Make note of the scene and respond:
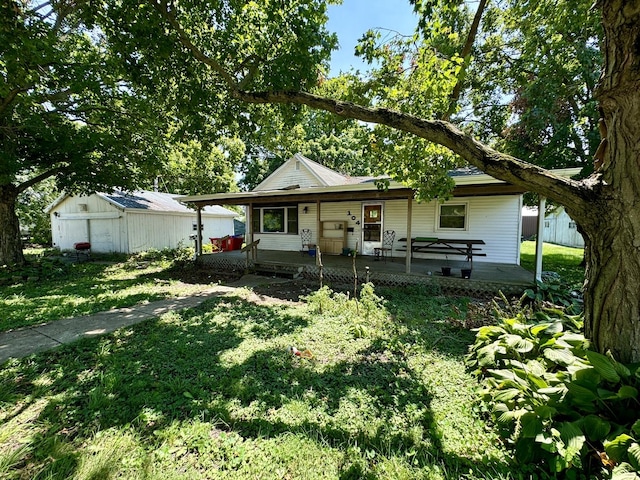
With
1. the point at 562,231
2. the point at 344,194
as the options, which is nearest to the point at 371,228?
the point at 344,194

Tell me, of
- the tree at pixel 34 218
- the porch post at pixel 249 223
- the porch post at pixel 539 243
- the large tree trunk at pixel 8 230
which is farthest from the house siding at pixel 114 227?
the porch post at pixel 539 243

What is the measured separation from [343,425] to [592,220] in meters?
2.58

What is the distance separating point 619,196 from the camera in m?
2.04

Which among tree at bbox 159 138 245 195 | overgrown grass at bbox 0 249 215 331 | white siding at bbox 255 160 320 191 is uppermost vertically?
tree at bbox 159 138 245 195

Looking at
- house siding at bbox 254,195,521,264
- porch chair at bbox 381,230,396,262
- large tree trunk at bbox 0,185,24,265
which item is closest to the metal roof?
large tree trunk at bbox 0,185,24,265

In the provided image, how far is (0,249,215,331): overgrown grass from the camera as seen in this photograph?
5.39 metres

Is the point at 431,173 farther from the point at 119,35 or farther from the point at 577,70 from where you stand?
the point at 577,70

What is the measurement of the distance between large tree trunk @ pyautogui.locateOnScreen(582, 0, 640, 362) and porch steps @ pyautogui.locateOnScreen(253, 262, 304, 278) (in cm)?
726

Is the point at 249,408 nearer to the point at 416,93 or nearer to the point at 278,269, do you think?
the point at 416,93

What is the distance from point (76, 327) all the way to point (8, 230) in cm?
811

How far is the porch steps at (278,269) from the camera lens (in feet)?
29.2

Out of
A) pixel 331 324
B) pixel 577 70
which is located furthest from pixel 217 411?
pixel 577 70

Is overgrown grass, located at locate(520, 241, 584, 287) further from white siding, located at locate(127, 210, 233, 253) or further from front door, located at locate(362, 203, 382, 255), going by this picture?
white siding, located at locate(127, 210, 233, 253)

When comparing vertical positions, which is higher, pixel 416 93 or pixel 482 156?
pixel 416 93
